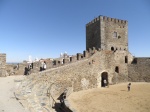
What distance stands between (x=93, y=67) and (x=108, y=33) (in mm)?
6889

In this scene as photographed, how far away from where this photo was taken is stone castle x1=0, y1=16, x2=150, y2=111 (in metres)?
12.0

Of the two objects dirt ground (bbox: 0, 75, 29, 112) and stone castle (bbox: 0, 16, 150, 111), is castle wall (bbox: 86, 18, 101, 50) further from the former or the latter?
dirt ground (bbox: 0, 75, 29, 112)

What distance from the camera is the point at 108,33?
22484mm

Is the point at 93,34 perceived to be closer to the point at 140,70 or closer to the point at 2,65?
the point at 140,70

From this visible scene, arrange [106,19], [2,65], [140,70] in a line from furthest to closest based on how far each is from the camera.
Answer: [106,19]
[140,70]
[2,65]

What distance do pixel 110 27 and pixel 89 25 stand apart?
12.2 feet

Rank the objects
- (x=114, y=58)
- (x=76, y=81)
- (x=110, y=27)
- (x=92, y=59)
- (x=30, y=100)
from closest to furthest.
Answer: (x=30, y=100) → (x=76, y=81) → (x=92, y=59) → (x=114, y=58) → (x=110, y=27)

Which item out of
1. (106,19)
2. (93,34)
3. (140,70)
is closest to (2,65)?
(93,34)

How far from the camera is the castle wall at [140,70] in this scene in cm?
1998

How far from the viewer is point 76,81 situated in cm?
1574

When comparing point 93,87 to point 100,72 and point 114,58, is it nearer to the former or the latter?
point 100,72

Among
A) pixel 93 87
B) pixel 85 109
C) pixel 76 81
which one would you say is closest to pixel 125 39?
pixel 93 87

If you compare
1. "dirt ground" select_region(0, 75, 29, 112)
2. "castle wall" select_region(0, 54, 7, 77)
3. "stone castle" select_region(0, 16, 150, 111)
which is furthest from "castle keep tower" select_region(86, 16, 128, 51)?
"dirt ground" select_region(0, 75, 29, 112)

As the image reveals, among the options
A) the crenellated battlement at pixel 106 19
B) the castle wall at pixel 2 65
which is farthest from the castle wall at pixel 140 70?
the castle wall at pixel 2 65
